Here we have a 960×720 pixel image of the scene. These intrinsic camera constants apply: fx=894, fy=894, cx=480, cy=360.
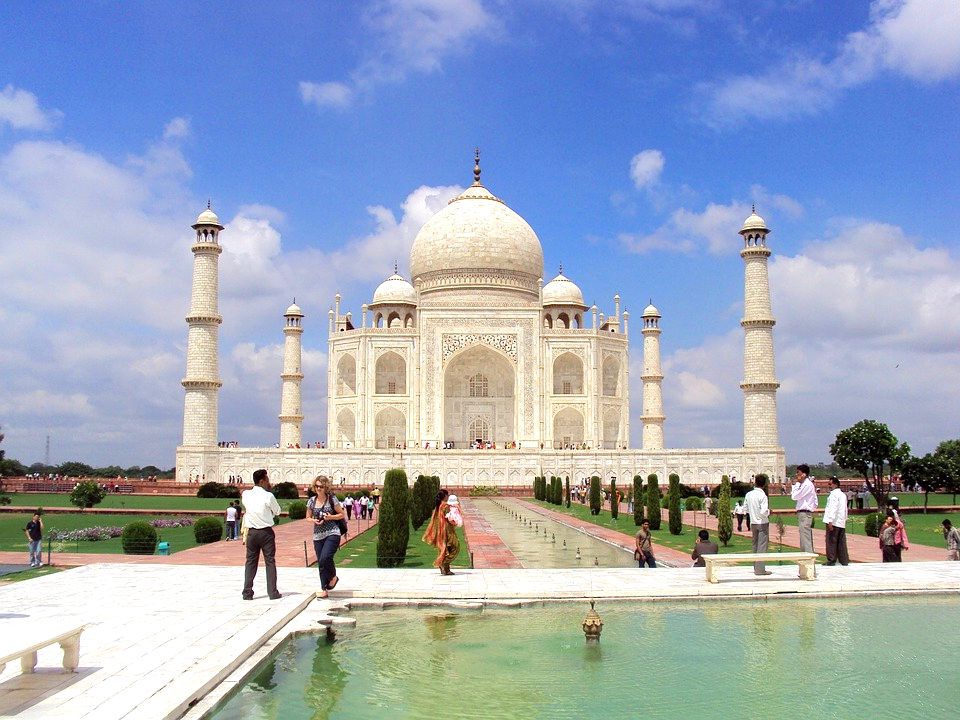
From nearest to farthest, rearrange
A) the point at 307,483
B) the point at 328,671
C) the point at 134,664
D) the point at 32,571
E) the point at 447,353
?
the point at 134,664, the point at 328,671, the point at 32,571, the point at 307,483, the point at 447,353

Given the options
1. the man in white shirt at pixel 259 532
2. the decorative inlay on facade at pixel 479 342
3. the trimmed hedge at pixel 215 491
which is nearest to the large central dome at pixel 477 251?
the decorative inlay on facade at pixel 479 342

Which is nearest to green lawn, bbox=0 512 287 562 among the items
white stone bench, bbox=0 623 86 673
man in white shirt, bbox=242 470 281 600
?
man in white shirt, bbox=242 470 281 600

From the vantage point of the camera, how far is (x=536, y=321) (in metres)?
32.8

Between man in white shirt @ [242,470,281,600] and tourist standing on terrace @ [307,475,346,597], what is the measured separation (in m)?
0.36

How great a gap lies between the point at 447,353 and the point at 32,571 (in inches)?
946

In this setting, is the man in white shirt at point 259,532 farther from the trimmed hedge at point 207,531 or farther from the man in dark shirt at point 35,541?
the trimmed hedge at point 207,531

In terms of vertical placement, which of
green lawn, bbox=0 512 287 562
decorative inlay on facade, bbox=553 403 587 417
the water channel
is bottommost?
the water channel

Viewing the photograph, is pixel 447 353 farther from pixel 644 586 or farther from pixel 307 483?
pixel 644 586

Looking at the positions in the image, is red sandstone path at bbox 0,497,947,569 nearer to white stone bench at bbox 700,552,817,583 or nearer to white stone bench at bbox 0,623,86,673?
white stone bench at bbox 700,552,817,583

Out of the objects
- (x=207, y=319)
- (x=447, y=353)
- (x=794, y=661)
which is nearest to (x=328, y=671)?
(x=794, y=661)

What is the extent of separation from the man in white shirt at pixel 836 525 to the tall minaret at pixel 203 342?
74.5 ft

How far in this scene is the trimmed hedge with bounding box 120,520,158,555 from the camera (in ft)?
34.5

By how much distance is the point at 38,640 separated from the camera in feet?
13.5

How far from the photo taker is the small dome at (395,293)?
1451 inches
